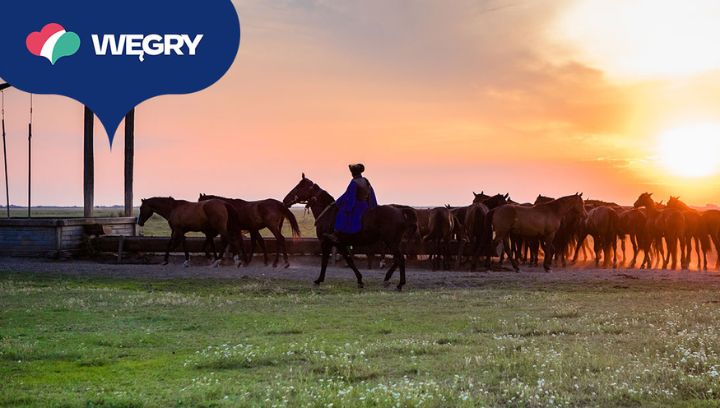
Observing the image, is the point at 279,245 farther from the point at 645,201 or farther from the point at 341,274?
the point at 645,201

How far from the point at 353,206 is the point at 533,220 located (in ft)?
30.7

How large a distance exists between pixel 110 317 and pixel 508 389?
8077 mm

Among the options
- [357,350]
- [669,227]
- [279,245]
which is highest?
[669,227]

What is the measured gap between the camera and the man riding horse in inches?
723

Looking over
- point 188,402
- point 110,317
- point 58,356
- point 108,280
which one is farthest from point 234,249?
point 188,402

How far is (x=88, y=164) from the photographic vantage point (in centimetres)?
3045

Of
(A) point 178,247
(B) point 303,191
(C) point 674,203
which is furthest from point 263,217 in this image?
(C) point 674,203

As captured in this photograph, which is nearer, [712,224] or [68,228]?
[68,228]

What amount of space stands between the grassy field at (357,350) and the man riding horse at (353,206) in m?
2.64

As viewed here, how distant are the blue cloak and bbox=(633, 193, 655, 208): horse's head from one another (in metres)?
17.1

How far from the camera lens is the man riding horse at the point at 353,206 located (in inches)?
723

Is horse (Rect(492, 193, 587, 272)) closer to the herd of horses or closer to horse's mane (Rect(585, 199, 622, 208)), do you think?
the herd of horses

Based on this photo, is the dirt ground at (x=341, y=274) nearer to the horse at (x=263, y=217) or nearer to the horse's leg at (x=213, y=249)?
the horse's leg at (x=213, y=249)

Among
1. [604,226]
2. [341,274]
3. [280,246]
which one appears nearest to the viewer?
[341,274]
